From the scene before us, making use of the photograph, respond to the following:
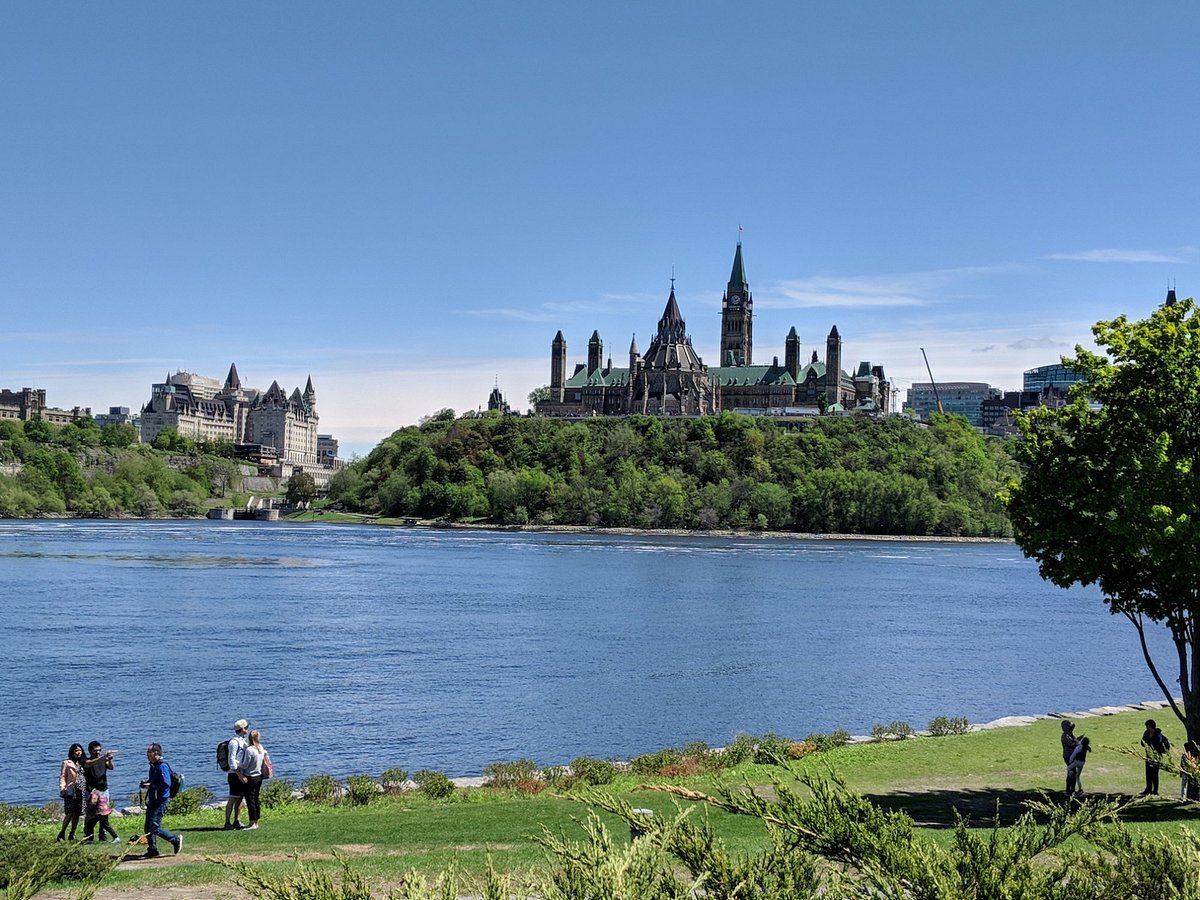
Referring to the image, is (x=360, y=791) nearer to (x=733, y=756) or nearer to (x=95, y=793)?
(x=95, y=793)

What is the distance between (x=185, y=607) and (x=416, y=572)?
3075 centimetres

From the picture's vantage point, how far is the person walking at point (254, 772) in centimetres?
2044

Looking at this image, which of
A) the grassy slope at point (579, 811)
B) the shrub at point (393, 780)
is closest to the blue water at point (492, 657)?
the shrub at point (393, 780)

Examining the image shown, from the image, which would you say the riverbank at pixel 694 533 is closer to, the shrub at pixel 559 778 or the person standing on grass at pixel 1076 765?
the shrub at pixel 559 778

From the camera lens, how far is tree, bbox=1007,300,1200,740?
852 inches

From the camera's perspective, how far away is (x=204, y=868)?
672 inches

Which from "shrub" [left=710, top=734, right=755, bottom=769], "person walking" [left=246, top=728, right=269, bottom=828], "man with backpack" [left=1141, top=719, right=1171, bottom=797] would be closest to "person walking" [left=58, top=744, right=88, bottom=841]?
"person walking" [left=246, top=728, right=269, bottom=828]

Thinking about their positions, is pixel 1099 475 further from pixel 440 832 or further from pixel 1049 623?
pixel 1049 623

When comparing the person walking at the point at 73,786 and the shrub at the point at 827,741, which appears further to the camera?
the shrub at the point at 827,741

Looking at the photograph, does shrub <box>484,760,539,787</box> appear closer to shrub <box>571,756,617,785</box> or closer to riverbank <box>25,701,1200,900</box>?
riverbank <box>25,701,1200,900</box>

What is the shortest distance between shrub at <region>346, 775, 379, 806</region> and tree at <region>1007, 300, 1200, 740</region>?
14.6 metres

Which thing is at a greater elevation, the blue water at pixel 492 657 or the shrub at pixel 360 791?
the shrub at pixel 360 791

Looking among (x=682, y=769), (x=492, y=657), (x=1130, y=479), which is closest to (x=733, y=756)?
(x=682, y=769)

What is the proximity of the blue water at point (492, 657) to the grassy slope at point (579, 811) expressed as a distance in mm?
7972
